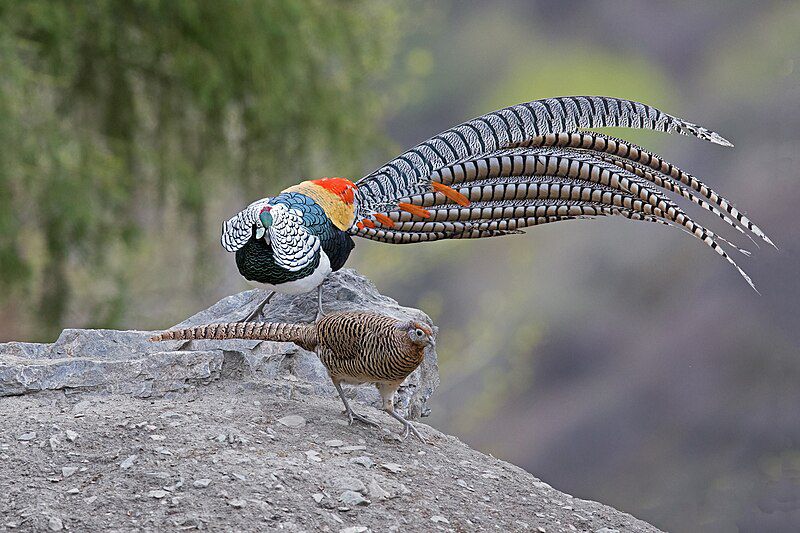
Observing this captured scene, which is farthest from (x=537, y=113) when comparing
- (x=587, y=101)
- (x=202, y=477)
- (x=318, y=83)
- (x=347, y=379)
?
(x=318, y=83)

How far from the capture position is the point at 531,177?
341 centimetres

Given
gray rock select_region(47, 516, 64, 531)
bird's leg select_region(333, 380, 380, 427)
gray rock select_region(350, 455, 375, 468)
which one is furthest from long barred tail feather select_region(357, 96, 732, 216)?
gray rock select_region(47, 516, 64, 531)

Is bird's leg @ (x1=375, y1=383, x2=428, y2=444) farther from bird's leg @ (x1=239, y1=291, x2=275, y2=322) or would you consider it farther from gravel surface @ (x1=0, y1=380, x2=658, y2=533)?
bird's leg @ (x1=239, y1=291, x2=275, y2=322)

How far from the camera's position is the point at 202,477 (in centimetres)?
283

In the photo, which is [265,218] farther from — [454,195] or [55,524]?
[55,524]

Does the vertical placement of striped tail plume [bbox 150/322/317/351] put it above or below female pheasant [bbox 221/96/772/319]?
below

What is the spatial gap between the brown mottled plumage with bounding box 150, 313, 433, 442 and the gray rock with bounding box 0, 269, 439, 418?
174 mm

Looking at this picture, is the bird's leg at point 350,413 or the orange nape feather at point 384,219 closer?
the bird's leg at point 350,413

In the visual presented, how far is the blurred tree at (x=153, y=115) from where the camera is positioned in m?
6.57

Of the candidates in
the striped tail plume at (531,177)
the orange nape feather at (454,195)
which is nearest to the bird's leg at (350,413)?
the striped tail plume at (531,177)

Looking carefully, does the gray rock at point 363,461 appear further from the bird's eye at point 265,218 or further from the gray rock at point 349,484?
the bird's eye at point 265,218

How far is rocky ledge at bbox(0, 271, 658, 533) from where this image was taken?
8.95ft

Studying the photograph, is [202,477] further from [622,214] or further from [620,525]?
[622,214]

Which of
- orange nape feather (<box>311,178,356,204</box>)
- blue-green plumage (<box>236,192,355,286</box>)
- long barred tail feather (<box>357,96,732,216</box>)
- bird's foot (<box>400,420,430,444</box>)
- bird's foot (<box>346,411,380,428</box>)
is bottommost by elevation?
bird's foot (<box>346,411,380,428</box>)
